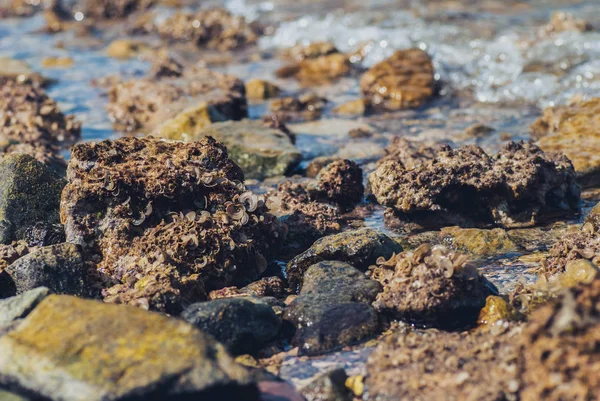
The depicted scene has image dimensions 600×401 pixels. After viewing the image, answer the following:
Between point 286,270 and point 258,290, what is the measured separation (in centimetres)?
49

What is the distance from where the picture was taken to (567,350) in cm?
380

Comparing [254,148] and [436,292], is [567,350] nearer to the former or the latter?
[436,292]

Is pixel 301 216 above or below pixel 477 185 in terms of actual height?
below

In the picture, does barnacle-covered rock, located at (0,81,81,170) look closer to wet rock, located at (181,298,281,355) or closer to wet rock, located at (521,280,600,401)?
wet rock, located at (181,298,281,355)

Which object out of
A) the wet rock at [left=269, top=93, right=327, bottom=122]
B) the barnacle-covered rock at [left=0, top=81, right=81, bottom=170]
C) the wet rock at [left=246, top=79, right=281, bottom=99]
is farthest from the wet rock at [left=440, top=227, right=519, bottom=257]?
the wet rock at [left=246, top=79, right=281, bottom=99]

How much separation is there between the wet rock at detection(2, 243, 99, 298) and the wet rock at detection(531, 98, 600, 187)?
5.95 metres

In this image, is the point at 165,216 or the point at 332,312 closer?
the point at 332,312

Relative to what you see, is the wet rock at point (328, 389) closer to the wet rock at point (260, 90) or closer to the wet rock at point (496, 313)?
the wet rock at point (496, 313)

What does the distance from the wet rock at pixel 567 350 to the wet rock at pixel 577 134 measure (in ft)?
16.9

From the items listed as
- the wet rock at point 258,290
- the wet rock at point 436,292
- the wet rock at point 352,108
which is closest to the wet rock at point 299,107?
the wet rock at point 352,108

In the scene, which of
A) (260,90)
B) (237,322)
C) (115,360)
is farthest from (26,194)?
(260,90)

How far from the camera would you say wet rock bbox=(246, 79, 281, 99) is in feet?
45.4

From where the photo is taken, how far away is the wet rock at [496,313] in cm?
533

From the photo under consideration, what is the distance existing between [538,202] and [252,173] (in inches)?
148
